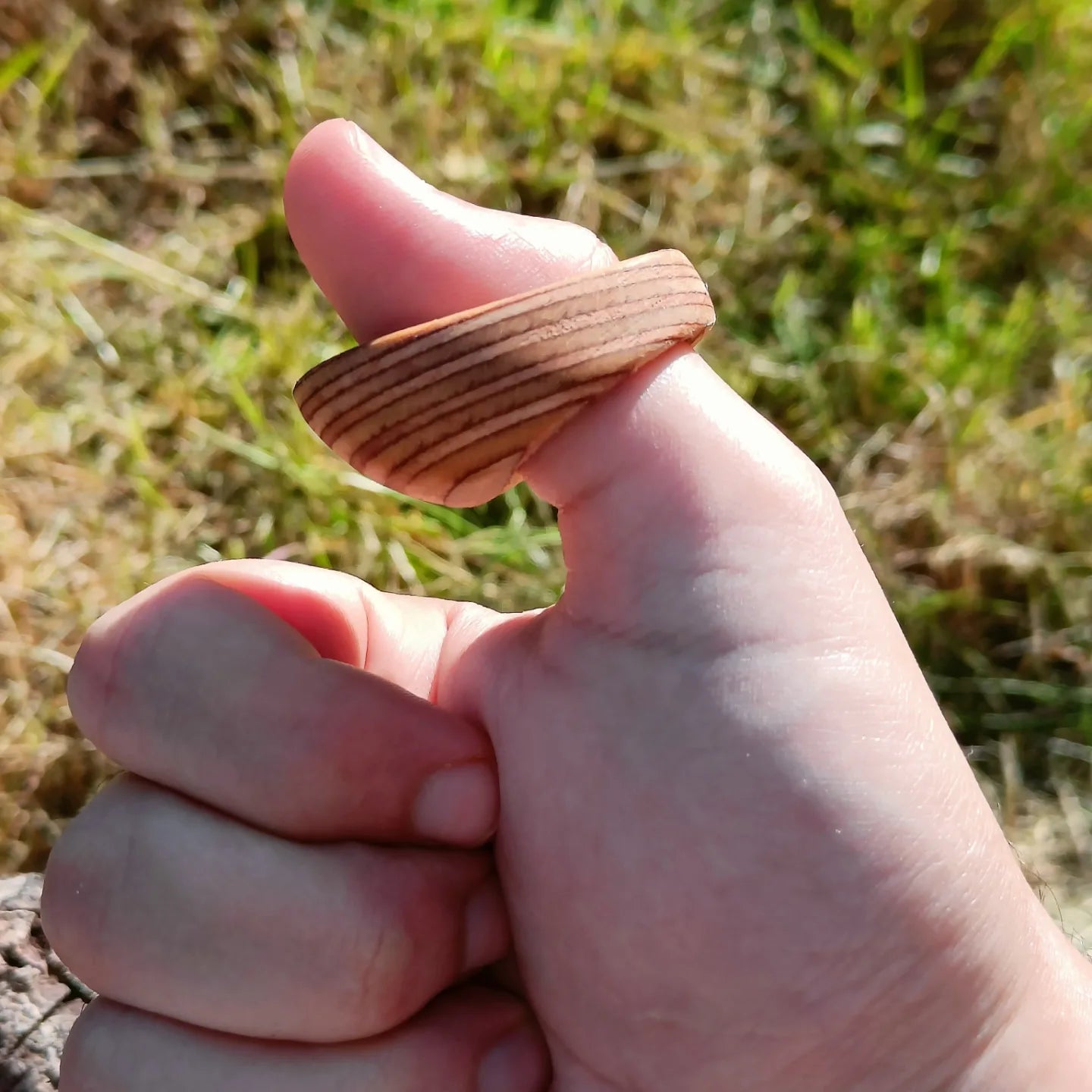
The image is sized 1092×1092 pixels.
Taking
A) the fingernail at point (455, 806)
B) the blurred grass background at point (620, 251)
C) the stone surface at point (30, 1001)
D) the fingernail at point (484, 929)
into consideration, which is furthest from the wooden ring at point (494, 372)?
the blurred grass background at point (620, 251)

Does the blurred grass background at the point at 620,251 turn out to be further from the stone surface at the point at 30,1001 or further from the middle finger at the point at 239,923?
the middle finger at the point at 239,923

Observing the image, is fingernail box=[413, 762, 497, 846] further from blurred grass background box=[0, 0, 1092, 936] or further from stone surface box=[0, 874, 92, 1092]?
blurred grass background box=[0, 0, 1092, 936]

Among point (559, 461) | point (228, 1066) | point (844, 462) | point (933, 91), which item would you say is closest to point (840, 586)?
point (559, 461)

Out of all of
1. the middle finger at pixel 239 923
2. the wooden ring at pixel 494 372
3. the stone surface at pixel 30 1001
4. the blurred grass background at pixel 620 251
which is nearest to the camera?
the wooden ring at pixel 494 372

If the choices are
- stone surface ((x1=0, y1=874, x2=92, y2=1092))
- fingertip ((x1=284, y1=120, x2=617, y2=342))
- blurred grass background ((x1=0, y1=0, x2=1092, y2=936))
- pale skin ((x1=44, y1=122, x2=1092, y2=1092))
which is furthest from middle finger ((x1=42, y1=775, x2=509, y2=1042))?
blurred grass background ((x1=0, y1=0, x2=1092, y2=936))

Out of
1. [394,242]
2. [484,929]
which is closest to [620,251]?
[394,242]

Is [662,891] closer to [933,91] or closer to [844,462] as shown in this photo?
[844,462]

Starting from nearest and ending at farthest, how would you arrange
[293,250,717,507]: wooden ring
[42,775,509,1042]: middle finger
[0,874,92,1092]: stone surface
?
[293,250,717,507]: wooden ring, [42,775,509,1042]: middle finger, [0,874,92,1092]: stone surface
